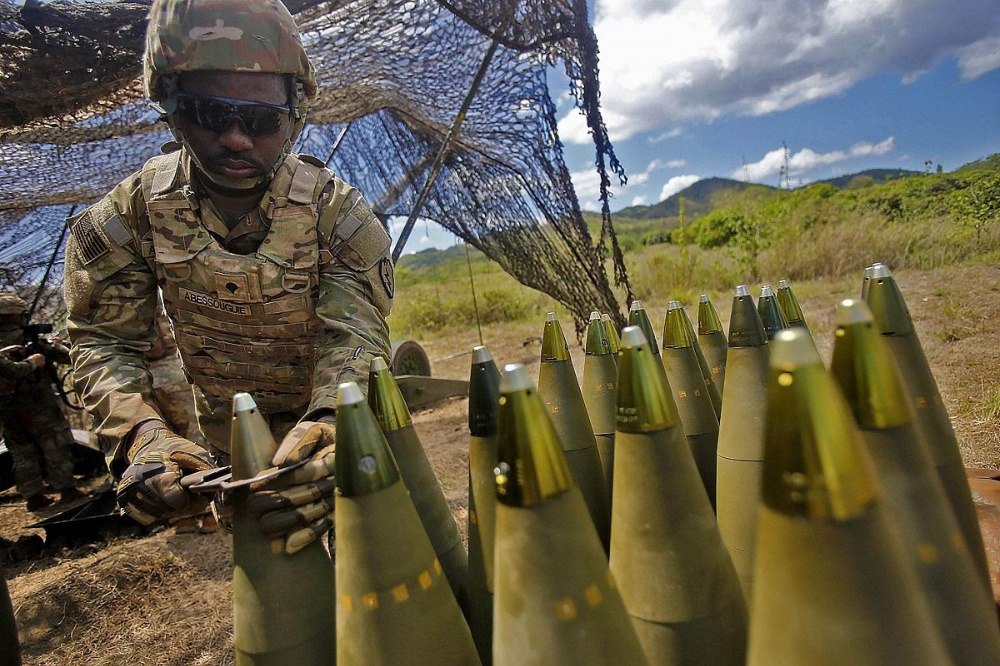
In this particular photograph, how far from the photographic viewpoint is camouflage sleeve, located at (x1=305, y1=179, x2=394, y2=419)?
202cm

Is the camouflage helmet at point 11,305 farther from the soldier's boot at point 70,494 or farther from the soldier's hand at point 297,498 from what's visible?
the soldier's hand at point 297,498

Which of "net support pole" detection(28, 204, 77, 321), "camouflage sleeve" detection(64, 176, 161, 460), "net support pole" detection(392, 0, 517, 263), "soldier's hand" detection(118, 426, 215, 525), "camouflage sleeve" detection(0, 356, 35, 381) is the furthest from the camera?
"net support pole" detection(28, 204, 77, 321)

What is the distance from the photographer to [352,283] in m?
2.22

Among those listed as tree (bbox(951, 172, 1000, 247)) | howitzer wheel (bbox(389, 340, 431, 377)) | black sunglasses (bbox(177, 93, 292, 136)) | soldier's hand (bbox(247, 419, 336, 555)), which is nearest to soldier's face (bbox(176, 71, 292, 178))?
black sunglasses (bbox(177, 93, 292, 136))

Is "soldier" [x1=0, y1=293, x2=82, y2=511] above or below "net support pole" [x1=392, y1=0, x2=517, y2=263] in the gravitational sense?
below

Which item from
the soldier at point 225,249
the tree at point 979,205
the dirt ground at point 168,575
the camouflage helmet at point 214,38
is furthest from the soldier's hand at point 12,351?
the tree at point 979,205

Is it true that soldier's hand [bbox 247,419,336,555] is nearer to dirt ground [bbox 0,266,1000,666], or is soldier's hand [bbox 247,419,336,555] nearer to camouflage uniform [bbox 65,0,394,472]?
camouflage uniform [bbox 65,0,394,472]

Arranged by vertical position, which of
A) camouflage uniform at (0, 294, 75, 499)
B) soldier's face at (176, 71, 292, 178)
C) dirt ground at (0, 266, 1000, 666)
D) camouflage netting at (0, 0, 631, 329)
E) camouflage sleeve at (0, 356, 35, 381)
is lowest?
dirt ground at (0, 266, 1000, 666)

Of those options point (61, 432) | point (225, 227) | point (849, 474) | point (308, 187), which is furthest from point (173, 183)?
point (61, 432)

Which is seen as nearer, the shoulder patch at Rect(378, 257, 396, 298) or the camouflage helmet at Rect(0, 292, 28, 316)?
the shoulder patch at Rect(378, 257, 396, 298)

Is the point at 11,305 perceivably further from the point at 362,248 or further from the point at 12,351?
the point at 362,248

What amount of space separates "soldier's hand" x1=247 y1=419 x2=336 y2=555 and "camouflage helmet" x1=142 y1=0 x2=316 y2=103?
1400 millimetres

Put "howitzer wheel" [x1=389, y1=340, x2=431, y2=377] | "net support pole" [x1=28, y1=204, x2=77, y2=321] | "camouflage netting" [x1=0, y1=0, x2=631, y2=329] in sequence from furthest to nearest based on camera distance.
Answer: "howitzer wheel" [x1=389, y1=340, x2=431, y2=377]
"net support pole" [x1=28, y1=204, x2=77, y2=321]
"camouflage netting" [x1=0, y1=0, x2=631, y2=329]

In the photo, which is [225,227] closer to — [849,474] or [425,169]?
→ [849,474]
